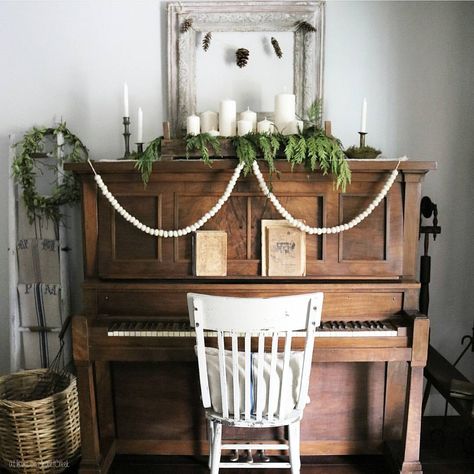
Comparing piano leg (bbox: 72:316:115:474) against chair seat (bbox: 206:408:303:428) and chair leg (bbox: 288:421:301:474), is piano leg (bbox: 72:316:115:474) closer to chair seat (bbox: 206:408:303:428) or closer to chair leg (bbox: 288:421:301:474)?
chair seat (bbox: 206:408:303:428)

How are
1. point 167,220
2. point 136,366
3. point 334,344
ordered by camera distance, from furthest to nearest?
point 136,366, point 167,220, point 334,344

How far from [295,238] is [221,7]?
1310 millimetres

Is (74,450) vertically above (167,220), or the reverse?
(167,220)

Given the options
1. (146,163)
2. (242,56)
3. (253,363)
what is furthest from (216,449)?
(242,56)

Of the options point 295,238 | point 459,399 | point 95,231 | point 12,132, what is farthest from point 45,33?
point 459,399

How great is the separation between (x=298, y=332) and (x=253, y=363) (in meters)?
0.26

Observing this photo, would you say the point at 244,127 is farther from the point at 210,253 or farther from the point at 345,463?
the point at 345,463

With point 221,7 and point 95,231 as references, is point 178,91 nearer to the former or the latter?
point 221,7

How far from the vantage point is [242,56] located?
255cm

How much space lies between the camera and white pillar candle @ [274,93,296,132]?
2275 mm

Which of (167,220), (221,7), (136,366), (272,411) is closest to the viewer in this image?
(272,411)

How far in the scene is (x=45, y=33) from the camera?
8.61 feet

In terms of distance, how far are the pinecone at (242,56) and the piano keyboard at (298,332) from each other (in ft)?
4.53

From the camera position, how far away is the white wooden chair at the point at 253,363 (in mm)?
1686
